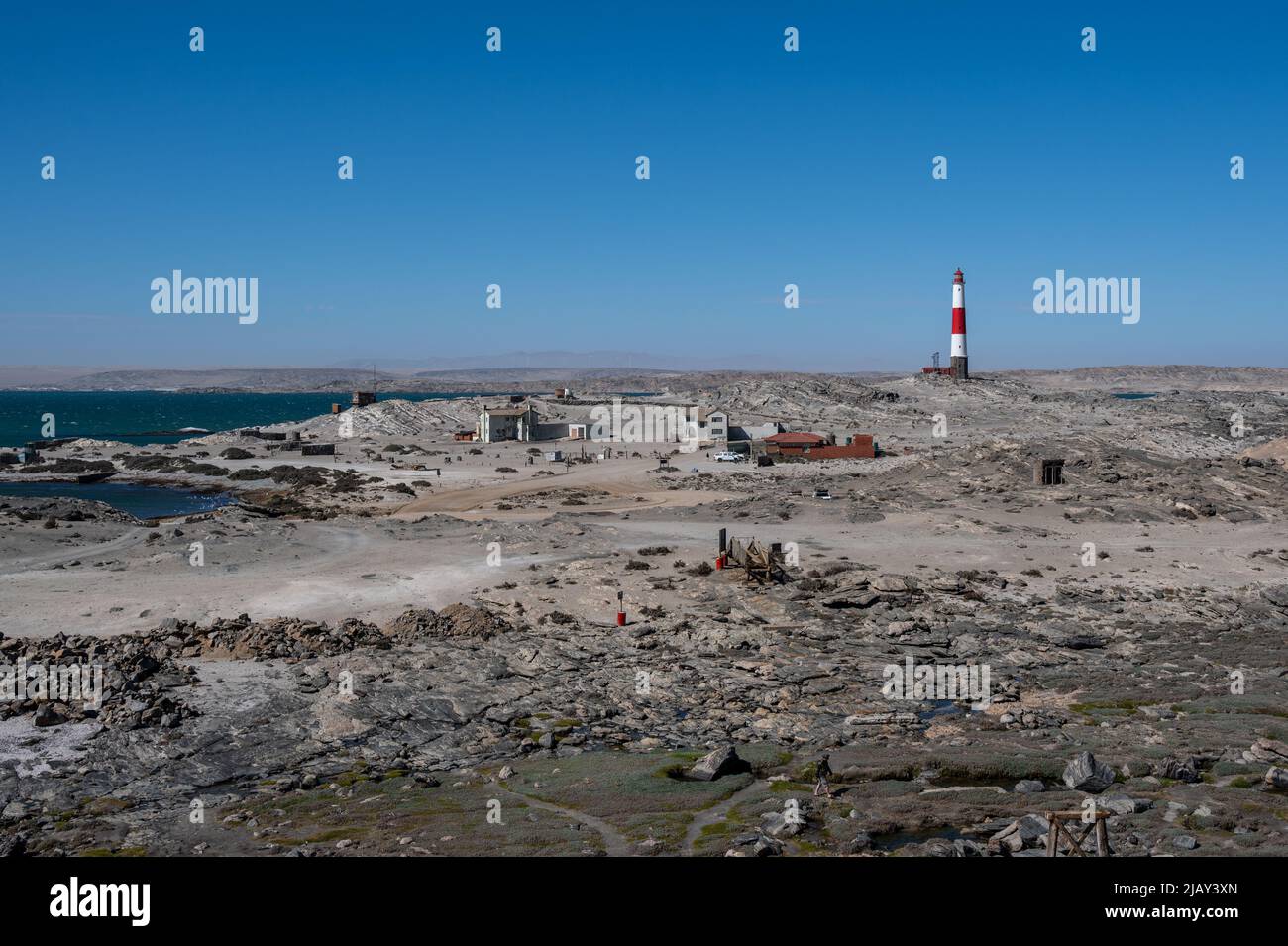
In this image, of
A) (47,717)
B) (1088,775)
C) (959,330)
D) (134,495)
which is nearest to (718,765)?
(1088,775)

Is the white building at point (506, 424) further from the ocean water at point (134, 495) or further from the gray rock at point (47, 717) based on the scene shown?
the gray rock at point (47, 717)

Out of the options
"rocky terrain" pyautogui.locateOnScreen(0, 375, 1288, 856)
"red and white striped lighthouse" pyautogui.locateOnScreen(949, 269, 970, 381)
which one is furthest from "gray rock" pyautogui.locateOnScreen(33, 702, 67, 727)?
"red and white striped lighthouse" pyautogui.locateOnScreen(949, 269, 970, 381)

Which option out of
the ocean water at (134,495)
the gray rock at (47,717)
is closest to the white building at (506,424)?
the ocean water at (134,495)

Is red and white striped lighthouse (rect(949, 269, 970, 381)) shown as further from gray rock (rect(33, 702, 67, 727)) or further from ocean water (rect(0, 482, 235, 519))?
gray rock (rect(33, 702, 67, 727))

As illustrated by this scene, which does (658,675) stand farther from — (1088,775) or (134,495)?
(134,495)
